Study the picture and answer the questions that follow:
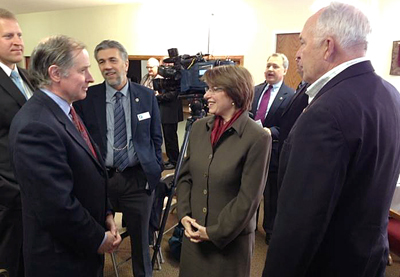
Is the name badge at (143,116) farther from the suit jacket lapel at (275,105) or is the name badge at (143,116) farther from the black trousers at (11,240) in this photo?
the suit jacket lapel at (275,105)

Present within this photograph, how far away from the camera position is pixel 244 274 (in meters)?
1.41

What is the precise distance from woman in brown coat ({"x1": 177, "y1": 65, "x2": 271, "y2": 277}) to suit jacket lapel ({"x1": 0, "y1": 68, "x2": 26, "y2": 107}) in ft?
2.96

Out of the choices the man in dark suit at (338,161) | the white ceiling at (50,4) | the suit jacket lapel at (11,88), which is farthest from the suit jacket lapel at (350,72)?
the white ceiling at (50,4)

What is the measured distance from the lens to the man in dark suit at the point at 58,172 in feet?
3.36

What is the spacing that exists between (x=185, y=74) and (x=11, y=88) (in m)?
0.99

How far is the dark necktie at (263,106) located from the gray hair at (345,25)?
1.84 metres

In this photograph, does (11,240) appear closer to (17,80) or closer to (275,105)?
(17,80)

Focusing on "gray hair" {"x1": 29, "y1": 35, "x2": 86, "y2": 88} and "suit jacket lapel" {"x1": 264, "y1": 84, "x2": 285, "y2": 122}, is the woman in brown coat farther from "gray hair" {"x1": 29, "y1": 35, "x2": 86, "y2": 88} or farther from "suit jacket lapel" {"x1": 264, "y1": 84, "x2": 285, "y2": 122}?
"suit jacket lapel" {"x1": 264, "y1": 84, "x2": 285, "y2": 122}

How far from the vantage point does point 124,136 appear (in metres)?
1.80

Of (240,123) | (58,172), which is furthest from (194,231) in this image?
(58,172)

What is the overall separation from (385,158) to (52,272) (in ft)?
3.88

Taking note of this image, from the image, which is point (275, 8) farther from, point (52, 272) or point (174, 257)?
point (52, 272)

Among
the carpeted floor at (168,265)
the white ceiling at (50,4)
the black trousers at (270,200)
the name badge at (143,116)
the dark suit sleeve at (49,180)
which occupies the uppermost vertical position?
the white ceiling at (50,4)

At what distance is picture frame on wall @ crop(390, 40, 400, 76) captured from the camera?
3213mm
